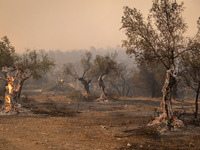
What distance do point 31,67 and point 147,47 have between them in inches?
746

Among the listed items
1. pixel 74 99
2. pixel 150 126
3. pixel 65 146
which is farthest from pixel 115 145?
pixel 74 99

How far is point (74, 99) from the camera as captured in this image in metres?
39.3

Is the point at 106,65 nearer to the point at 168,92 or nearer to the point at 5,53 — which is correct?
the point at 5,53

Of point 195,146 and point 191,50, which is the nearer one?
point 195,146

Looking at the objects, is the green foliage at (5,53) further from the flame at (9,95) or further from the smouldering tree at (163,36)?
→ the smouldering tree at (163,36)

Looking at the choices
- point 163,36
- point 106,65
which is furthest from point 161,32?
point 106,65

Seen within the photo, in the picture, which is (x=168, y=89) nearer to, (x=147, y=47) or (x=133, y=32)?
(x=147, y=47)

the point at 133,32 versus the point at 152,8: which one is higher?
the point at 152,8

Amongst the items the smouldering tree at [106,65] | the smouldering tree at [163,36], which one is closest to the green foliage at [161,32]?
the smouldering tree at [163,36]

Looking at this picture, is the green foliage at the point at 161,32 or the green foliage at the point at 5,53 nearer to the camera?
Answer: the green foliage at the point at 161,32

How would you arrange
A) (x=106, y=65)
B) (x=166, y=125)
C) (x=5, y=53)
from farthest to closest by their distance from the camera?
(x=106, y=65)
(x=5, y=53)
(x=166, y=125)

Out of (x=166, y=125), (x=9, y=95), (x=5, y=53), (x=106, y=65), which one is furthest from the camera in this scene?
(x=106, y=65)

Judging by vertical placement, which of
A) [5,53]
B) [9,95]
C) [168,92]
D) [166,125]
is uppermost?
[5,53]

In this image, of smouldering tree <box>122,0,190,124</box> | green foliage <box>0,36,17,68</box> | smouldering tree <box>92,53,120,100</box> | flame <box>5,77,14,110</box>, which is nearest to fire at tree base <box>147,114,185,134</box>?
smouldering tree <box>122,0,190,124</box>
